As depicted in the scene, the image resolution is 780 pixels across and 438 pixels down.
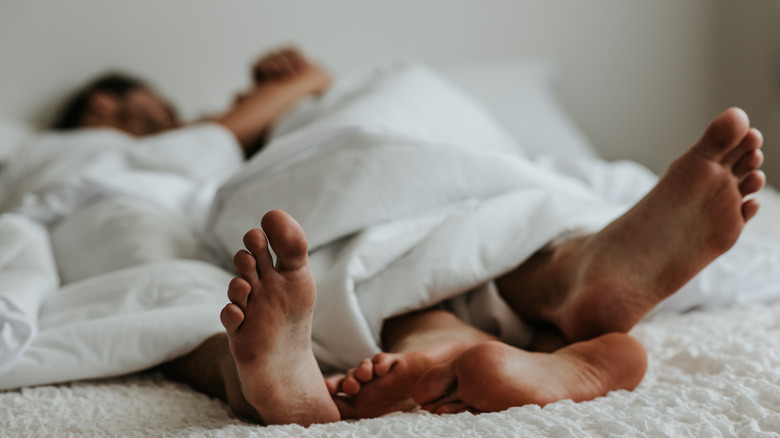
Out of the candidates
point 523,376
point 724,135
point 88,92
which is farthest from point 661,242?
point 88,92

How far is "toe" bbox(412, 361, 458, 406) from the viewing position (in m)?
0.55

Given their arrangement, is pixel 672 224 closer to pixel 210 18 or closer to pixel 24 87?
pixel 210 18

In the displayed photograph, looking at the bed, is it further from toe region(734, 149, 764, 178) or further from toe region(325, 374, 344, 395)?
toe region(734, 149, 764, 178)

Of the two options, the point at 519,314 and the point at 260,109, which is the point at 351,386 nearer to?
the point at 519,314

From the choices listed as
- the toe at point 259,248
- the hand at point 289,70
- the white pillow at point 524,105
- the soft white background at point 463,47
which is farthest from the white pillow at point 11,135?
the toe at point 259,248

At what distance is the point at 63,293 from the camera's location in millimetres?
820

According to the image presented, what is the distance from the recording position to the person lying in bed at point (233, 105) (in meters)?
1.72

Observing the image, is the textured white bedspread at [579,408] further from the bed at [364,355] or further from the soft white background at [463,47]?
the soft white background at [463,47]

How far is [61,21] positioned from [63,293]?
149 centimetres

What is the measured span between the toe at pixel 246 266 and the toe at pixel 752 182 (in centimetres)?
47

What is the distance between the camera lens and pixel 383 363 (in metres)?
0.58

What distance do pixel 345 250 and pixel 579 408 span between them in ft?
1.12

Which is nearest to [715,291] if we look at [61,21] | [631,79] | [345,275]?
[345,275]

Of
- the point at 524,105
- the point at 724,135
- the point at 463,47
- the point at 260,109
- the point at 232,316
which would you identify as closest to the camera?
the point at 232,316
